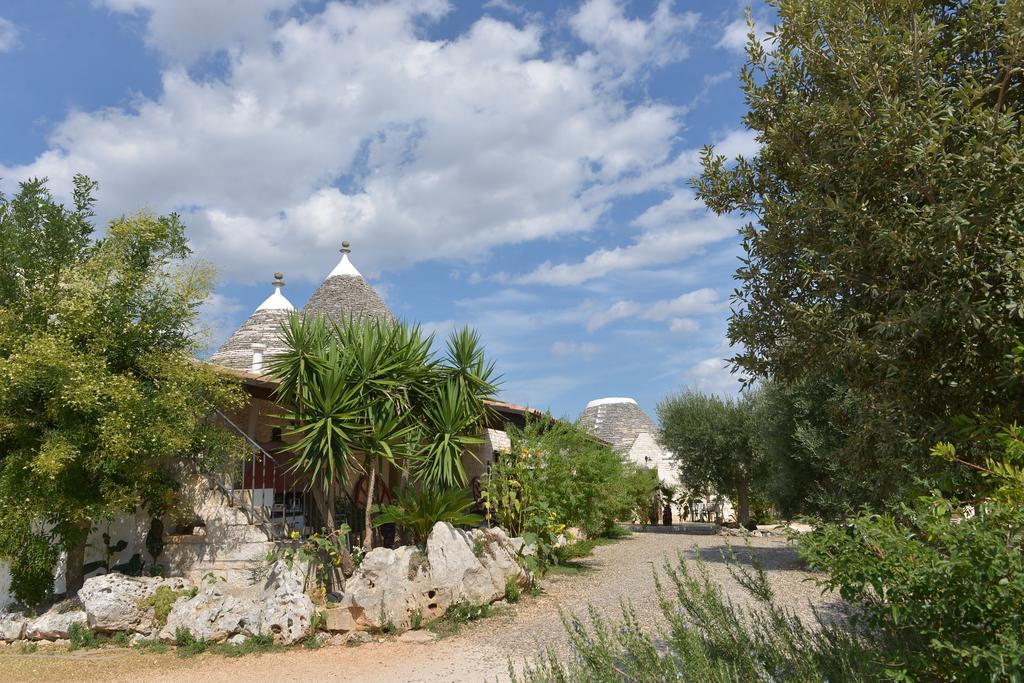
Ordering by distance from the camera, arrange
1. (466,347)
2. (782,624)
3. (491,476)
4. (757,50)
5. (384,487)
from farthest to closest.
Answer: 1. (384,487)
2. (491,476)
3. (466,347)
4. (757,50)
5. (782,624)

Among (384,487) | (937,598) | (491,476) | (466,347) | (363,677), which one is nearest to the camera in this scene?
(937,598)

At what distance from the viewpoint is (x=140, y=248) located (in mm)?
11711

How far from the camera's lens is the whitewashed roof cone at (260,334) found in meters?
17.8

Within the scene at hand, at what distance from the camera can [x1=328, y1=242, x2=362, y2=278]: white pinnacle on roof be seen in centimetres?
2091

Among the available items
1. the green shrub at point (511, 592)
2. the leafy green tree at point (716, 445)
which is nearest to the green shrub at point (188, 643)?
the green shrub at point (511, 592)

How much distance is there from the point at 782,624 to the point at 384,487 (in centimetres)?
1153

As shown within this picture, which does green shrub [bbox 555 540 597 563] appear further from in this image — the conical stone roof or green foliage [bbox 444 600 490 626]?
the conical stone roof

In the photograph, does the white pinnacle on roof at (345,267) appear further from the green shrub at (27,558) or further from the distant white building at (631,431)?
the distant white building at (631,431)

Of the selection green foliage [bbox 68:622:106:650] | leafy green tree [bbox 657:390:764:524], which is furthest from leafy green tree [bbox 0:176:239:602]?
leafy green tree [bbox 657:390:764:524]

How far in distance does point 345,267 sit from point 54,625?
13.1m

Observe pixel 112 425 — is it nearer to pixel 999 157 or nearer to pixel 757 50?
pixel 757 50

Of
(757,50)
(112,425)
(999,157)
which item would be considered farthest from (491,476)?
(999,157)

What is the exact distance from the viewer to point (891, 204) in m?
5.27

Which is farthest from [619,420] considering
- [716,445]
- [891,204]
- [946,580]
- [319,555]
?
[946,580]
